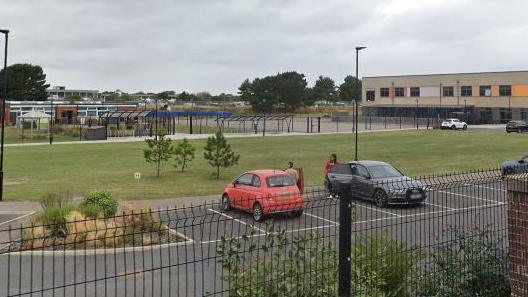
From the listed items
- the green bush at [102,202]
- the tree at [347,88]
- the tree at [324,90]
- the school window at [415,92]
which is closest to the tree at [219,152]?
the green bush at [102,202]

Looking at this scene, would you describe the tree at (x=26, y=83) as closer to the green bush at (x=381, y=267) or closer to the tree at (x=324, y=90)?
the tree at (x=324, y=90)

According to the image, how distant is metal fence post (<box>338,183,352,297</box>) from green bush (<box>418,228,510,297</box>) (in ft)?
5.79

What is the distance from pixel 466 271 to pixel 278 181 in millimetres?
11890

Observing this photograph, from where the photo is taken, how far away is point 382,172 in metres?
21.7

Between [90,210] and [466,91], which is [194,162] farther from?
[466,91]

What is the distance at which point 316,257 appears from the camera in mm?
5754

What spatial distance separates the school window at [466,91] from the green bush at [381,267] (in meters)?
100

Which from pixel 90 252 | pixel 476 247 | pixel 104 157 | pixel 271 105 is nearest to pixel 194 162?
pixel 104 157

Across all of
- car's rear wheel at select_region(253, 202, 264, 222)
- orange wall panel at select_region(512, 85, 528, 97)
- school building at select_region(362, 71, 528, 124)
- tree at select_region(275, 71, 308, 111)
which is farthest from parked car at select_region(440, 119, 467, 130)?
tree at select_region(275, 71, 308, 111)

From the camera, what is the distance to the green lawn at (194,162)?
26.1 meters

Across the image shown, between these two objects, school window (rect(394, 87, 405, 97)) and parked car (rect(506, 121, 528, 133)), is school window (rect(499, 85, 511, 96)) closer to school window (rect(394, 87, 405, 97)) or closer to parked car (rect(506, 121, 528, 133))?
school window (rect(394, 87, 405, 97))

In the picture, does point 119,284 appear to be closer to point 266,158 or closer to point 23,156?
point 266,158

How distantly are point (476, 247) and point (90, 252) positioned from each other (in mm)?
8824

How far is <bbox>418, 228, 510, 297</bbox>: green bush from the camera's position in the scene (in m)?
6.60
